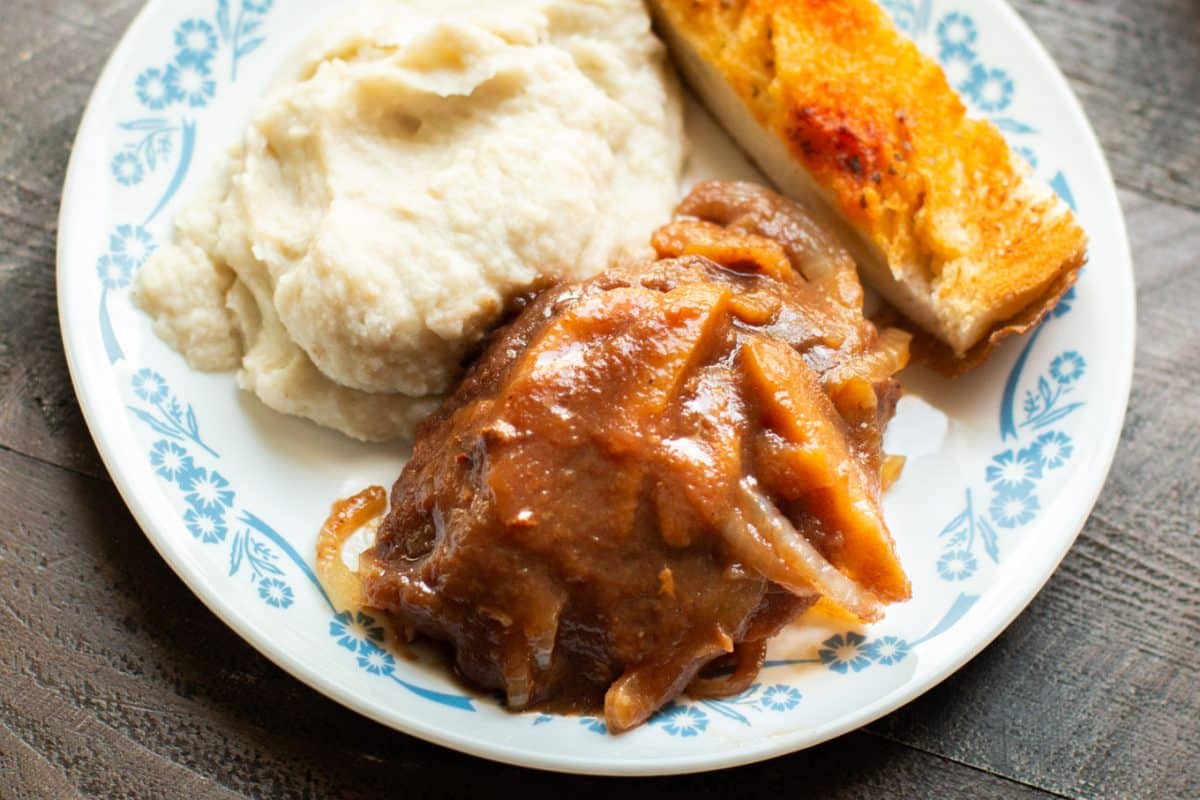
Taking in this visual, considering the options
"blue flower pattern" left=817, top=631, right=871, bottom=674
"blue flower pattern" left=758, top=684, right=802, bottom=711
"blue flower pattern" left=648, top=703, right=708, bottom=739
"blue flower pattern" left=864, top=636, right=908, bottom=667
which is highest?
"blue flower pattern" left=864, top=636, right=908, bottom=667

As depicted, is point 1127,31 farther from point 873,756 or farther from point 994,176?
point 873,756

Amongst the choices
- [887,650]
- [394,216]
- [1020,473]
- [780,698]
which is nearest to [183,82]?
[394,216]

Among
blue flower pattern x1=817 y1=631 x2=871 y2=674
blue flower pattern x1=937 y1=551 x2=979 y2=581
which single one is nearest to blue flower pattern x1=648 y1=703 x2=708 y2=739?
blue flower pattern x1=817 y1=631 x2=871 y2=674

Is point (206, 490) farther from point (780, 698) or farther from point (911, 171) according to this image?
point (911, 171)

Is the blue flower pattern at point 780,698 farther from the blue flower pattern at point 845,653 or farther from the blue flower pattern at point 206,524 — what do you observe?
the blue flower pattern at point 206,524

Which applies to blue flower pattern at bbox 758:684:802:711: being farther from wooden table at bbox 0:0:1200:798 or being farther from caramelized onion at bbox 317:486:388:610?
caramelized onion at bbox 317:486:388:610
